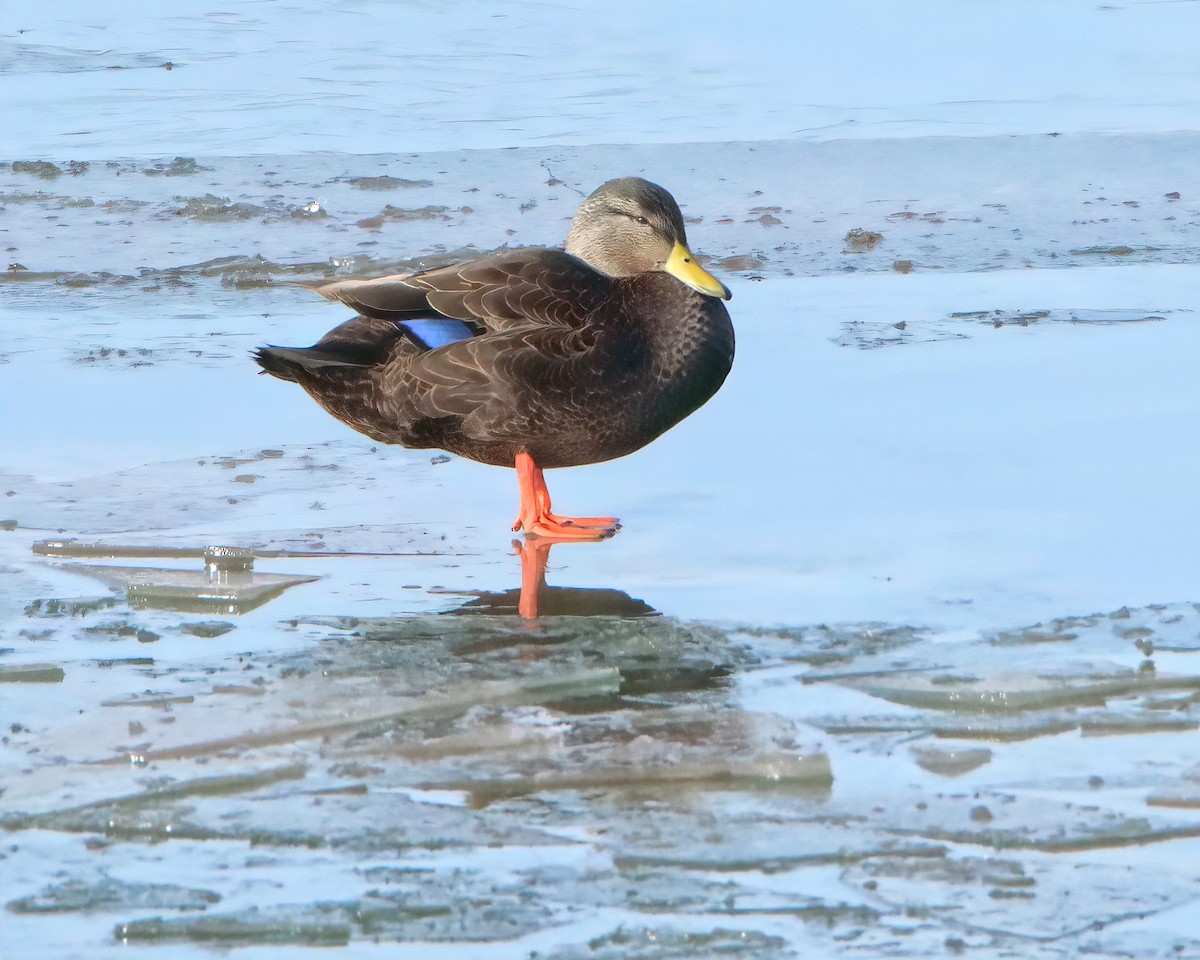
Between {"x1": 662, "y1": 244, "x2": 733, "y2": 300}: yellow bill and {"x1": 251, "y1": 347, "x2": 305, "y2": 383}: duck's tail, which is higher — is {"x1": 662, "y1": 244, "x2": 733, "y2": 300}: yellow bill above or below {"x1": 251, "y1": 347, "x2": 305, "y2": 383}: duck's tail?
above

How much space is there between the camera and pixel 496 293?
4883mm

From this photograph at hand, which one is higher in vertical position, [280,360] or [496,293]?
[496,293]

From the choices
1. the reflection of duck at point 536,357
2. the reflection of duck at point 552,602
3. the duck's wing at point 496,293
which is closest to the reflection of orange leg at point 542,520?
the reflection of duck at point 536,357

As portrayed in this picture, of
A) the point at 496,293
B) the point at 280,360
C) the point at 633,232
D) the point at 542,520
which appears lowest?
the point at 542,520

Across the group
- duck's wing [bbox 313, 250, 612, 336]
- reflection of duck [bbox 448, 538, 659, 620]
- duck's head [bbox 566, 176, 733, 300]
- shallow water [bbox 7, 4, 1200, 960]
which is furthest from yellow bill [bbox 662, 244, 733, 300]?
reflection of duck [bbox 448, 538, 659, 620]

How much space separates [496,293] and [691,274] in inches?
20.6

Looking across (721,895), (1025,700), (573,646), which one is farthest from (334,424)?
(721,895)

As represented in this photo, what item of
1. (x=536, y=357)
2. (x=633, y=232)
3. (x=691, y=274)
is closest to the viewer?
(x=536, y=357)

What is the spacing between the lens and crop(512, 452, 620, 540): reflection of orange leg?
4.83 meters

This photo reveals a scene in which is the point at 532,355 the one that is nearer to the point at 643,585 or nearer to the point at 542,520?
the point at 542,520

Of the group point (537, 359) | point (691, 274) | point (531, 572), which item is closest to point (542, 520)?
point (531, 572)

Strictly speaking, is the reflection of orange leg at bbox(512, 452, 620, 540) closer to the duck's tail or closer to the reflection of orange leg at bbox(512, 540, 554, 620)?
the reflection of orange leg at bbox(512, 540, 554, 620)

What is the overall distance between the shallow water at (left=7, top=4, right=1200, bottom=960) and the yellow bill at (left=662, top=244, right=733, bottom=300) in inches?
21.9

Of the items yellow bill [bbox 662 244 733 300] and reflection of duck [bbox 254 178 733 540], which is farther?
yellow bill [bbox 662 244 733 300]
